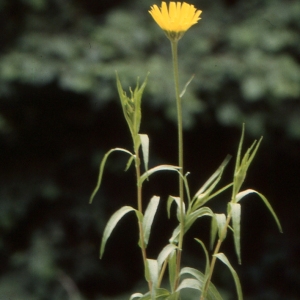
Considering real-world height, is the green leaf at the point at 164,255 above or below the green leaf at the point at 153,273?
above

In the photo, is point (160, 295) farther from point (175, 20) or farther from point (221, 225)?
point (175, 20)

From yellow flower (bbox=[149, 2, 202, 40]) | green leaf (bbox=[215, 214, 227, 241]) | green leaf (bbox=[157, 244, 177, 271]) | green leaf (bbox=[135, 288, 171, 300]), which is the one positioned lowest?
green leaf (bbox=[135, 288, 171, 300])

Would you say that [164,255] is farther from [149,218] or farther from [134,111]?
[134,111]

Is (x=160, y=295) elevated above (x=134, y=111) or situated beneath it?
situated beneath

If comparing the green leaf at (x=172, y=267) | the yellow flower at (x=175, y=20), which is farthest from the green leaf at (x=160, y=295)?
the yellow flower at (x=175, y=20)

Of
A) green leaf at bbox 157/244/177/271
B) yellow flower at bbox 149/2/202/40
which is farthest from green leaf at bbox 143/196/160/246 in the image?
yellow flower at bbox 149/2/202/40

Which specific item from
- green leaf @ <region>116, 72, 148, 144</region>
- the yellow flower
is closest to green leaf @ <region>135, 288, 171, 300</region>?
green leaf @ <region>116, 72, 148, 144</region>

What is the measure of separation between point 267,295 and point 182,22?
1.80 m

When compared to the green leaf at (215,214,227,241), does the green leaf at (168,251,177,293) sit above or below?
below

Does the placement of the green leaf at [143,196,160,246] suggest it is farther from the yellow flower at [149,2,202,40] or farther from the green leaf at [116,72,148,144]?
the yellow flower at [149,2,202,40]

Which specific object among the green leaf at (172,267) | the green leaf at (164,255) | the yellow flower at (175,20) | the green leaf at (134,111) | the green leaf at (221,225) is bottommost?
the green leaf at (172,267)

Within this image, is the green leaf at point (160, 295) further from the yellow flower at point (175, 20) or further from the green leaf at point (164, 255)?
the yellow flower at point (175, 20)

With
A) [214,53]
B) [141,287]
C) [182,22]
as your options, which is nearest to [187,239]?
[141,287]

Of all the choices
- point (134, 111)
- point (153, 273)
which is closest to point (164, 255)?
point (153, 273)
